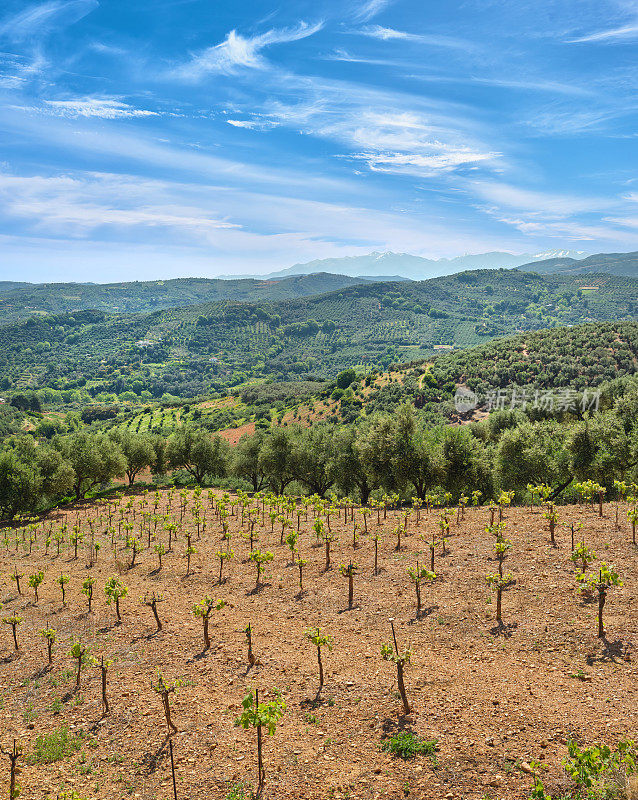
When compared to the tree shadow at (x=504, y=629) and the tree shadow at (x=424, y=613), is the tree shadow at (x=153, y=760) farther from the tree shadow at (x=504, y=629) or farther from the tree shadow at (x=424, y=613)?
the tree shadow at (x=504, y=629)

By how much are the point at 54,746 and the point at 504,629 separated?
14.5 m

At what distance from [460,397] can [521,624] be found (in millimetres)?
80659

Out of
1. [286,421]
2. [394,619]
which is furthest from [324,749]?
[286,421]

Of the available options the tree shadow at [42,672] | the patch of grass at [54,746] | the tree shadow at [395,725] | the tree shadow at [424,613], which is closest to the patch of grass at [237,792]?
the tree shadow at [395,725]

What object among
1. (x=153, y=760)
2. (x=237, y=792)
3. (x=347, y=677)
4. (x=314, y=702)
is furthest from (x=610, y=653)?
(x=153, y=760)

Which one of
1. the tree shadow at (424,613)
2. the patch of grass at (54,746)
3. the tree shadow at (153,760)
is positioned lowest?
the patch of grass at (54,746)

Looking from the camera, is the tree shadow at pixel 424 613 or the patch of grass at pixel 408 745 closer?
the patch of grass at pixel 408 745

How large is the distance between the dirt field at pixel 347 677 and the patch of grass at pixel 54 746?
0.54ft

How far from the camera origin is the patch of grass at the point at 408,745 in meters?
10.6

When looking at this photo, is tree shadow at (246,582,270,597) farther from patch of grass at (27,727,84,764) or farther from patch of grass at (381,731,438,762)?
patch of grass at (381,731,438,762)

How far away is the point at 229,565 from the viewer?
25219 millimetres

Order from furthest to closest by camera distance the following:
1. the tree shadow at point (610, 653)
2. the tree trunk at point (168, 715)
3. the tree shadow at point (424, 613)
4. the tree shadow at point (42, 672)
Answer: the tree shadow at point (424, 613)
the tree shadow at point (42, 672)
the tree shadow at point (610, 653)
the tree trunk at point (168, 715)

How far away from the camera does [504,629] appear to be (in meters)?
15.1

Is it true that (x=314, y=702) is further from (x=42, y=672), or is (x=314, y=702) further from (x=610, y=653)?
(x=42, y=672)
